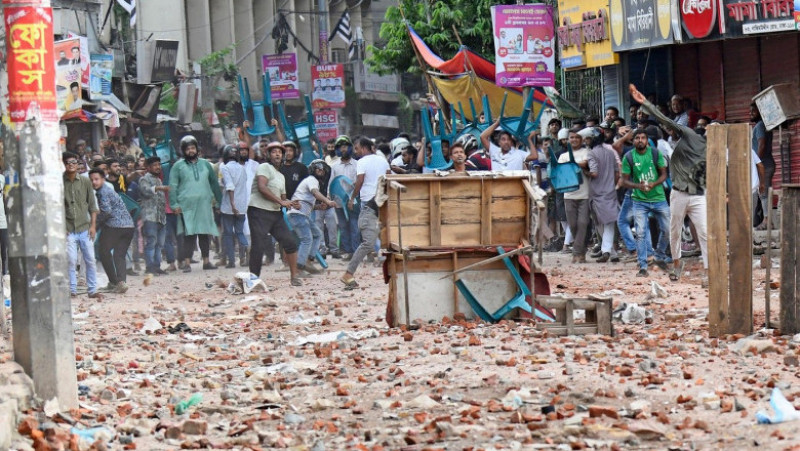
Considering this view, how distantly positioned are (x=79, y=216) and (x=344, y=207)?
189 inches

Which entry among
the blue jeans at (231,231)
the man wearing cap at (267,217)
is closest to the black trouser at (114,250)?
the man wearing cap at (267,217)

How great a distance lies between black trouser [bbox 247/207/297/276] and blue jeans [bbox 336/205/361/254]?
3.09 metres

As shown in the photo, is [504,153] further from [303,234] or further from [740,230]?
[740,230]

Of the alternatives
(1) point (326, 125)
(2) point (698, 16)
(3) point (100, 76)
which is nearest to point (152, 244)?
(2) point (698, 16)

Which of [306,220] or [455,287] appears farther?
[306,220]

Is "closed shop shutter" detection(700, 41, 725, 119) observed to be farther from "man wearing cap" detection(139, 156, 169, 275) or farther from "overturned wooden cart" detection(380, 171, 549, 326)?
"overturned wooden cart" detection(380, 171, 549, 326)

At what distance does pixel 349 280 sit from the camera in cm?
1501

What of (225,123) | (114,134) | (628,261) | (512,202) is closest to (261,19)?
(225,123)

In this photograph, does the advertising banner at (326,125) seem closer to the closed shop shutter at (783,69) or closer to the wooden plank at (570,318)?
the closed shop shutter at (783,69)

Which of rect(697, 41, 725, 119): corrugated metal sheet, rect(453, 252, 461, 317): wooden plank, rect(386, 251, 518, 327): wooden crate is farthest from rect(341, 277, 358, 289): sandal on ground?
rect(697, 41, 725, 119): corrugated metal sheet

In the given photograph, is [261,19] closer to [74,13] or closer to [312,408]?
[74,13]

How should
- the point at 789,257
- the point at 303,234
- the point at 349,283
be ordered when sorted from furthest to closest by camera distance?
the point at 303,234
the point at 349,283
the point at 789,257

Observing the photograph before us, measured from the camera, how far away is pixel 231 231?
19.5m

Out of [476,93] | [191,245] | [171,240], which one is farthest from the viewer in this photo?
[476,93]
